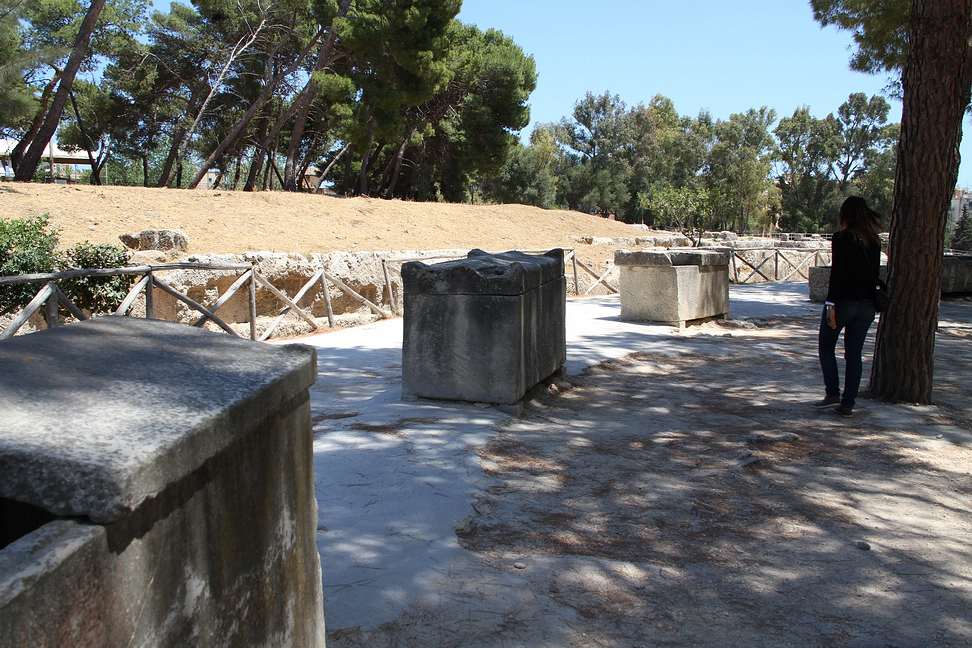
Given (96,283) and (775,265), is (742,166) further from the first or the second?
(96,283)

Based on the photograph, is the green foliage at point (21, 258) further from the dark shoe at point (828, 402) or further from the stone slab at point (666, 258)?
the dark shoe at point (828, 402)

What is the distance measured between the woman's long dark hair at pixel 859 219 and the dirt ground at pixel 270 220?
8.30m

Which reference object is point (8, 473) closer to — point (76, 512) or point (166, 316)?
point (76, 512)

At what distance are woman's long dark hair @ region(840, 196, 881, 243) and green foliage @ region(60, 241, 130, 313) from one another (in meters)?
6.66

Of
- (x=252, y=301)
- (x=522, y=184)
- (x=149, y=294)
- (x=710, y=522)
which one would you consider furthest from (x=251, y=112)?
(x=522, y=184)

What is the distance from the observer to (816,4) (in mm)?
12969

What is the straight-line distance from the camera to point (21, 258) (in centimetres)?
699

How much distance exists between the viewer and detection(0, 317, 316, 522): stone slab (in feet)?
3.24

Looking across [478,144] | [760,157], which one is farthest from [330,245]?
[760,157]

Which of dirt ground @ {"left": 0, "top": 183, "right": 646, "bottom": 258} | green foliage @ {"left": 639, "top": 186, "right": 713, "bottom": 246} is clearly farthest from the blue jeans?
green foliage @ {"left": 639, "top": 186, "right": 713, "bottom": 246}

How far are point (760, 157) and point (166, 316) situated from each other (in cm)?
6119

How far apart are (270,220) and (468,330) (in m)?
10.3

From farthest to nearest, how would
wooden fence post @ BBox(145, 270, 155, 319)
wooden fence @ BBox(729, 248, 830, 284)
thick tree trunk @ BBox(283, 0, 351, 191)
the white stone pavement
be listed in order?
thick tree trunk @ BBox(283, 0, 351, 191), wooden fence @ BBox(729, 248, 830, 284), wooden fence post @ BBox(145, 270, 155, 319), the white stone pavement

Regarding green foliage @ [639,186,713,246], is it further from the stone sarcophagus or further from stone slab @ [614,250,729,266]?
the stone sarcophagus
